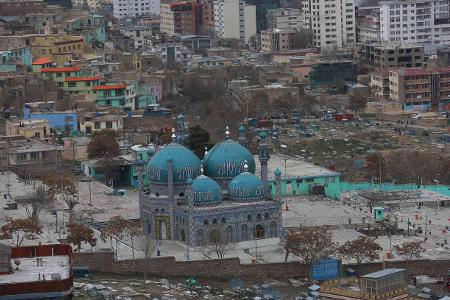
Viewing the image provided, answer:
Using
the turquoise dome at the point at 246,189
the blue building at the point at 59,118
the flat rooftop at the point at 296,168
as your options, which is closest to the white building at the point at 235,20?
the blue building at the point at 59,118

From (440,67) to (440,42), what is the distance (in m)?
13.5

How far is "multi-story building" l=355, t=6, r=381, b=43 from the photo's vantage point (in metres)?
91.4

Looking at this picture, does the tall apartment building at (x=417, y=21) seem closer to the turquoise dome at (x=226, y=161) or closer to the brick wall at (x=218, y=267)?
the turquoise dome at (x=226, y=161)

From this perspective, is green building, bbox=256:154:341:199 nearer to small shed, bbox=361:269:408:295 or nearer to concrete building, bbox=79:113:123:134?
concrete building, bbox=79:113:123:134

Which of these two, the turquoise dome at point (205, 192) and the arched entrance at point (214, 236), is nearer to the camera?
the arched entrance at point (214, 236)

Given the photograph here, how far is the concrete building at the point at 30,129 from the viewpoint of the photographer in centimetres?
6025

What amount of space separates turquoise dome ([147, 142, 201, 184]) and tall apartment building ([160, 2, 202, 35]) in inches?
2119

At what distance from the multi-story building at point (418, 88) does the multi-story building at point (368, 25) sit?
15.0 m

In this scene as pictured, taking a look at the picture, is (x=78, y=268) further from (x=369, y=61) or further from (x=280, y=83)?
(x=369, y=61)

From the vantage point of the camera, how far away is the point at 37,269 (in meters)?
36.8

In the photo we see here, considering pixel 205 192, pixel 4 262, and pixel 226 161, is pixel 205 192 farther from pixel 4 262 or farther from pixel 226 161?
pixel 4 262

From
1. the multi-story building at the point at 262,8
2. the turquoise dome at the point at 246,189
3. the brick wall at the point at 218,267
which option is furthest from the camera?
the multi-story building at the point at 262,8

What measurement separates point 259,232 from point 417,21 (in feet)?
154

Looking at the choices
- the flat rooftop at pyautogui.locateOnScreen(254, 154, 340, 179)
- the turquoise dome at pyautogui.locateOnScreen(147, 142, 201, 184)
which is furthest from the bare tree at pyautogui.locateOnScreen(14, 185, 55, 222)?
the flat rooftop at pyautogui.locateOnScreen(254, 154, 340, 179)
